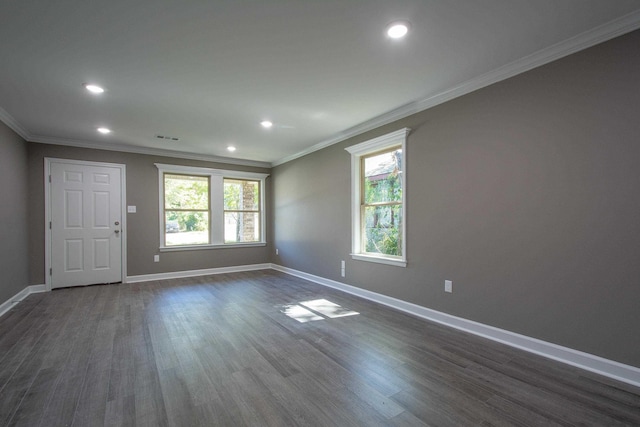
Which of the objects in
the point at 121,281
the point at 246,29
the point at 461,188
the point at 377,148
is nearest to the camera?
the point at 246,29

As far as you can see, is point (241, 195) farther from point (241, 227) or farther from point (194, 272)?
point (194, 272)

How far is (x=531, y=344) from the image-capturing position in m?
2.46

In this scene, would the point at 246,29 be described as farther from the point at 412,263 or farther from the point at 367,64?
the point at 412,263

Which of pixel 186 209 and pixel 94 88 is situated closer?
pixel 94 88

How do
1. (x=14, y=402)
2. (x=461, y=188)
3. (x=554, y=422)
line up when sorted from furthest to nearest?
(x=461, y=188)
(x=14, y=402)
(x=554, y=422)

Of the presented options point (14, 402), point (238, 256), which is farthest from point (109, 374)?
point (238, 256)

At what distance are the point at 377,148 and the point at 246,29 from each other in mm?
2379

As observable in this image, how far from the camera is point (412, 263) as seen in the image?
3.48m

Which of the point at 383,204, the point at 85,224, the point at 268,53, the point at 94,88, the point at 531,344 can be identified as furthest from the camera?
the point at 85,224

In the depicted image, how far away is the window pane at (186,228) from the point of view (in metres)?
5.72

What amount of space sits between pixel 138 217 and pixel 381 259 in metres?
4.52

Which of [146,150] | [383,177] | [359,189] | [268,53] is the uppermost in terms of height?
[268,53]

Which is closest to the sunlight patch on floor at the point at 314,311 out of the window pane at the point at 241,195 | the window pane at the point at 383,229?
the window pane at the point at 383,229

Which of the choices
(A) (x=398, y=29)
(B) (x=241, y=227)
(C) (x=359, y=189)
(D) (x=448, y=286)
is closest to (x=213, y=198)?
(B) (x=241, y=227)
